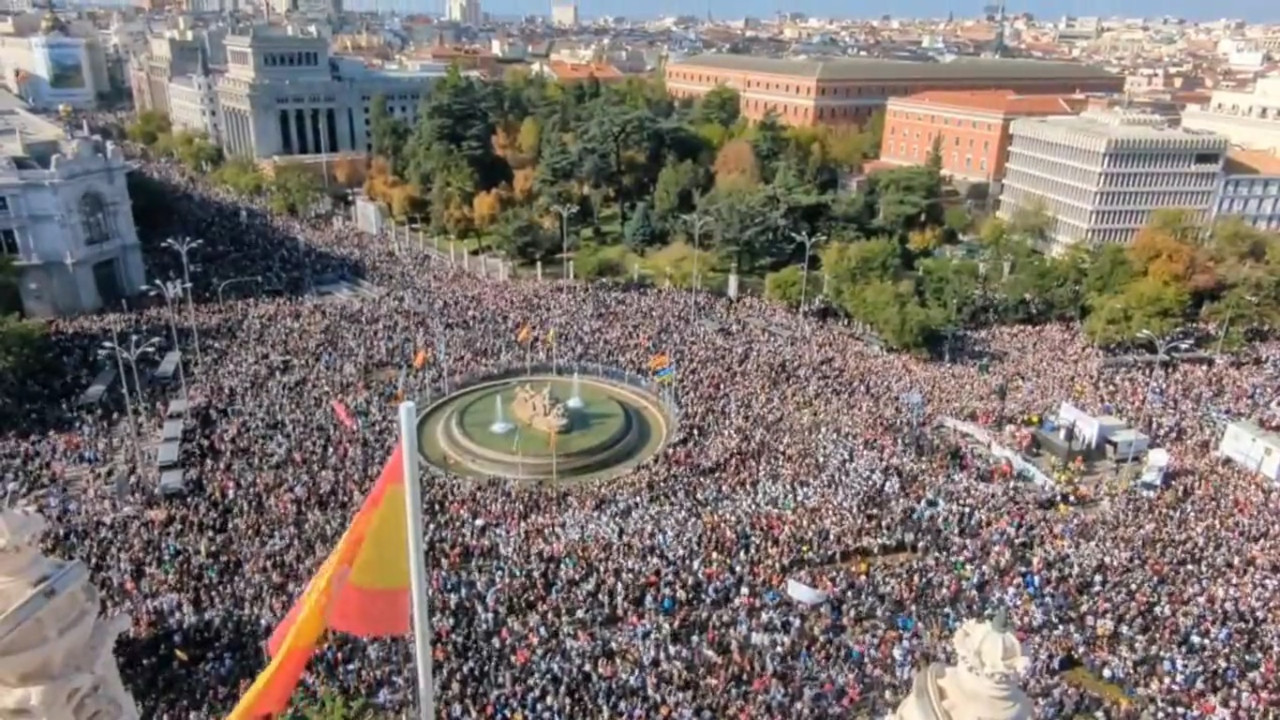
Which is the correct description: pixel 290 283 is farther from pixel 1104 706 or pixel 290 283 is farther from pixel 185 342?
pixel 1104 706

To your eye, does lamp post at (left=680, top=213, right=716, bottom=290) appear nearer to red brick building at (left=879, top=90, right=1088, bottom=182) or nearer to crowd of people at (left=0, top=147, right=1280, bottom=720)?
crowd of people at (left=0, top=147, right=1280, bottom=720)

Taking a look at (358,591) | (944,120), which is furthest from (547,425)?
(944,120)

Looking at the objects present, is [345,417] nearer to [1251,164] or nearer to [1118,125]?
[1118,125]

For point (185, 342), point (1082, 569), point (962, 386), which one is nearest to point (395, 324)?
point (185, 342)

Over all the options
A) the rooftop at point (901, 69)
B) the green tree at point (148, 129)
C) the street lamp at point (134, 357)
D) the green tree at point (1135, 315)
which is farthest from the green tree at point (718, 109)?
the street lamp at point (134, 357)

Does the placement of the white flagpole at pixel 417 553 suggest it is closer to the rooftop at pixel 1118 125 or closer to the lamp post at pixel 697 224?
the lamp post at pixel 697 224
